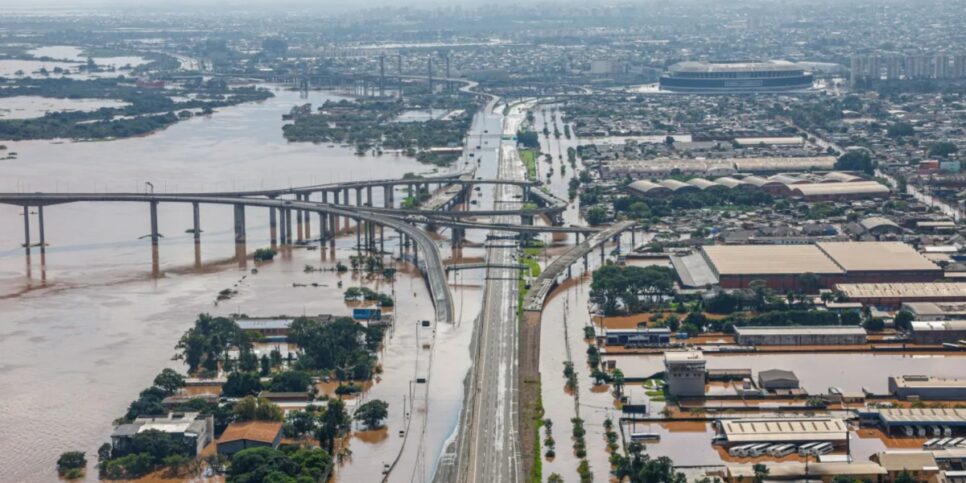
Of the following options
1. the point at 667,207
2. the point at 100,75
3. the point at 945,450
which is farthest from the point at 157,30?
the point at 945,450

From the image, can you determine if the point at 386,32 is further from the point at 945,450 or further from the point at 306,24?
the point at 945,450

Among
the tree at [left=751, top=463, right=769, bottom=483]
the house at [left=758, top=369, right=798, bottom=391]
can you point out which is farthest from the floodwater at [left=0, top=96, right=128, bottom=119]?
the tree at [left=751, top=463, right=769, bottom=483]

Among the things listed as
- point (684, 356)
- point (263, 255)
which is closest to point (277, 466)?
point (684, 356)

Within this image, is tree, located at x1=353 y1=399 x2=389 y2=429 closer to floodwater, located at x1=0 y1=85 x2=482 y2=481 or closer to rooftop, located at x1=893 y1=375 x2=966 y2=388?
floodwater, located at x1=0 y1=85 x2=482 y2=481

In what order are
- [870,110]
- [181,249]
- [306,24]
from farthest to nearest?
1. [306,24]
2. [870,110]
3. [181,249]

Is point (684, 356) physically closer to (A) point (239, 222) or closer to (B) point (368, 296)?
(B) point (368, 296)
